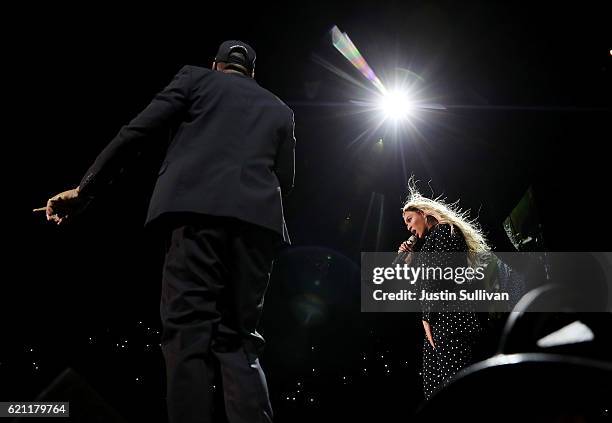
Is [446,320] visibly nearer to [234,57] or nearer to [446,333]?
[446,333]

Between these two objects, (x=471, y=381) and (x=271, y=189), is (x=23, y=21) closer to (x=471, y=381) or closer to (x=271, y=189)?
(x=271, y=189)

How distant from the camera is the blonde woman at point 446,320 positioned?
1977 millimetres

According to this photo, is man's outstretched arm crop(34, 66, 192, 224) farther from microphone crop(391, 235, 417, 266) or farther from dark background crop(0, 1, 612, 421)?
microphone crop(391, 235, 417, 266)

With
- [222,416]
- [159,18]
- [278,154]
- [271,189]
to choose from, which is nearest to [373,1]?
[159,18]

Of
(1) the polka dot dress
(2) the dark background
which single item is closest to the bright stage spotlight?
(2) the dark background

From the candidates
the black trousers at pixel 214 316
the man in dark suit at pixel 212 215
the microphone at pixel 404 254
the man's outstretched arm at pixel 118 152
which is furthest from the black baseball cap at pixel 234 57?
the microphone at pixel 404 254

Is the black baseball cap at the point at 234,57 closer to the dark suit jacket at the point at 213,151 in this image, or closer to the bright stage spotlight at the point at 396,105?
the dark suit jacket at the point at 213,151

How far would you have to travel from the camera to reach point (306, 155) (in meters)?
3.93

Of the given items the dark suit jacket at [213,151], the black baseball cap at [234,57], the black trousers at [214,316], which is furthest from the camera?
the black baseball cap at [234,57]

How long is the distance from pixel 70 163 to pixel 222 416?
2073mm

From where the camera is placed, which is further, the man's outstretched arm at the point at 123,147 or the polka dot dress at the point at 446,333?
the polka dot dress at the point at 446,333

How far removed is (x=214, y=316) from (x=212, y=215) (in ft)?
0.78

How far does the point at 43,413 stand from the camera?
28.3 inches

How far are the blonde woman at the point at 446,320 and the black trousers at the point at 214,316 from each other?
115cm
